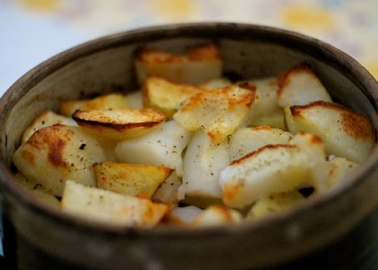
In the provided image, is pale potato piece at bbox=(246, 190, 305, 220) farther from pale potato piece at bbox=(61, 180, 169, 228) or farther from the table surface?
the table surface

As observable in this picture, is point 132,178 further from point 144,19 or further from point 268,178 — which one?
point 144,19

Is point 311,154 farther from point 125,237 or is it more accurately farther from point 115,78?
point 115,78

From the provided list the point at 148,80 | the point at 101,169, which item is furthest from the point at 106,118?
the point at 148,80

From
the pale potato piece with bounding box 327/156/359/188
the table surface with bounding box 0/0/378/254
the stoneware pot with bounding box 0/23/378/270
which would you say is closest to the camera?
the stoneware pot with bounding box 0/23/378/270

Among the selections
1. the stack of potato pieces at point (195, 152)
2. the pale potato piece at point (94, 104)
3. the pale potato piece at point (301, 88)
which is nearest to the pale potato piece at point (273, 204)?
the stack of potato pieces at point (195, 152)

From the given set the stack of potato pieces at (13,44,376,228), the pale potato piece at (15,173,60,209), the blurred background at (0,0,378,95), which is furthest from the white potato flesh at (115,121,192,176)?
the blurred background at (0,0,378,95)

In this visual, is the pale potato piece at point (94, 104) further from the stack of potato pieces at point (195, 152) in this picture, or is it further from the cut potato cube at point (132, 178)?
the cut potato cube at point (132, 178)
